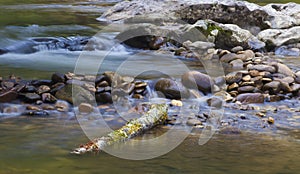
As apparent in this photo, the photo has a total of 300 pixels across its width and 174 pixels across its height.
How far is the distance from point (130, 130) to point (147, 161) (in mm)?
828

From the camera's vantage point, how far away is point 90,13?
18750 millimetres

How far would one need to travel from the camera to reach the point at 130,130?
17.3ft

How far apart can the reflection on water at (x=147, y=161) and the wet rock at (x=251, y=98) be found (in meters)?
1.79

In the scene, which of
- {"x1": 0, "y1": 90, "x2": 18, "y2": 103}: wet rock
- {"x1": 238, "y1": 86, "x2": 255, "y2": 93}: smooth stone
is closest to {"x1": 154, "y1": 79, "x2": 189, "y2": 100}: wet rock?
{"x1": 238, "y1": 86, "x2": 255, "y2": 93}: smooth stone

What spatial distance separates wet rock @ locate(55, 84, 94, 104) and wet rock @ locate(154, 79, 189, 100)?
1162mm

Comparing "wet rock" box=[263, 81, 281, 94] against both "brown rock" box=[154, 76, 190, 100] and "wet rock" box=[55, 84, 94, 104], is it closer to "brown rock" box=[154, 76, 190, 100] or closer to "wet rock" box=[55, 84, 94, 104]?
"brown rock" box=[154, 76, 190, 100]

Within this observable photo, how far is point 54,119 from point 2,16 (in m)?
11.3

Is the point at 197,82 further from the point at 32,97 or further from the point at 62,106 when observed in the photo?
the point at 32,97

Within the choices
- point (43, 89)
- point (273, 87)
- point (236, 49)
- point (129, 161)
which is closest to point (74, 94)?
point (43, 89)

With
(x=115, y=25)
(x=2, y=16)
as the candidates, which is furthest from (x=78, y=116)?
(x=2, y=16)

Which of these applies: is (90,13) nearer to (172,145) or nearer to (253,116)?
(253,116)

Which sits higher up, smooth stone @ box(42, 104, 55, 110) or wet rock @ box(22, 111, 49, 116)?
smooth stone @ box(42, 104, 55, 110)

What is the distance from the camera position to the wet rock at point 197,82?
7.79m

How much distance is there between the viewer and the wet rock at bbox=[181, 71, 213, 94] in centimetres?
779
